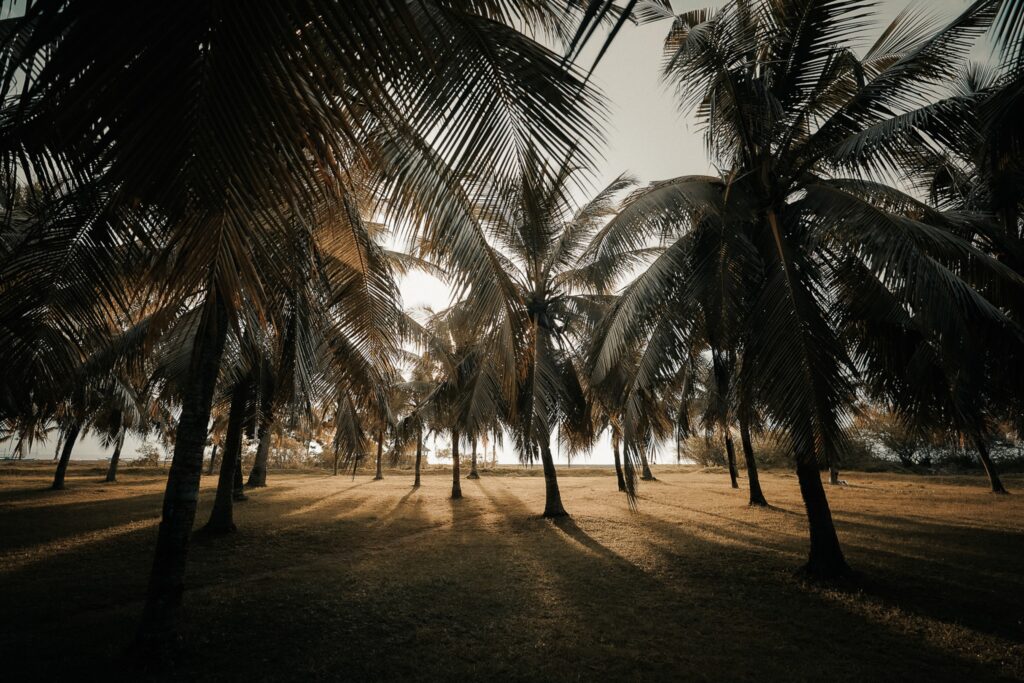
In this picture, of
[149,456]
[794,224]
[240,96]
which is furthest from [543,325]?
[149,456]

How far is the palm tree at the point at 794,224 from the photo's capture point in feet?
15.6

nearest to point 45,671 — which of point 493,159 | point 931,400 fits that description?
point 493,159

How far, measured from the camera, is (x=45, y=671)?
3869 millimetres

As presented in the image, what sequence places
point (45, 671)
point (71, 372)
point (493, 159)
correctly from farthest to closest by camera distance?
point (45, 671)
point (71, 372)
point (493, 159)

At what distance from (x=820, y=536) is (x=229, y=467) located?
11830mm

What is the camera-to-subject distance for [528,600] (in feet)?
19.3

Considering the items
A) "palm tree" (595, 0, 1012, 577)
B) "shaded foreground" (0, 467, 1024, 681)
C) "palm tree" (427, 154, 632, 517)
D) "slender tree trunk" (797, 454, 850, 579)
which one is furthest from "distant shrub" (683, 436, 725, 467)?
"palm tree" (595, 0, 1012, 577)

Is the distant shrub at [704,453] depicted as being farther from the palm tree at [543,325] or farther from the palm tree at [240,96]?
the palm tree at [240,96]

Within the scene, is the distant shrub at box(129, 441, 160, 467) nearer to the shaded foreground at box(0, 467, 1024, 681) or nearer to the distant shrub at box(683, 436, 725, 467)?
the shaded foreground at box(0, 467, 1024, 681)

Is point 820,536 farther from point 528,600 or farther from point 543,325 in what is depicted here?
point 543,325

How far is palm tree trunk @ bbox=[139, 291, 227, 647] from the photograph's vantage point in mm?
4137

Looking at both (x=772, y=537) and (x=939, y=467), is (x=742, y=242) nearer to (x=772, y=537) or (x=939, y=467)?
(x=772, y=537)

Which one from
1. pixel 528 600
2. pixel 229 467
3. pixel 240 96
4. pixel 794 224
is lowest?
pixel 528 600

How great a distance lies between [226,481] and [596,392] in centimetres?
888
